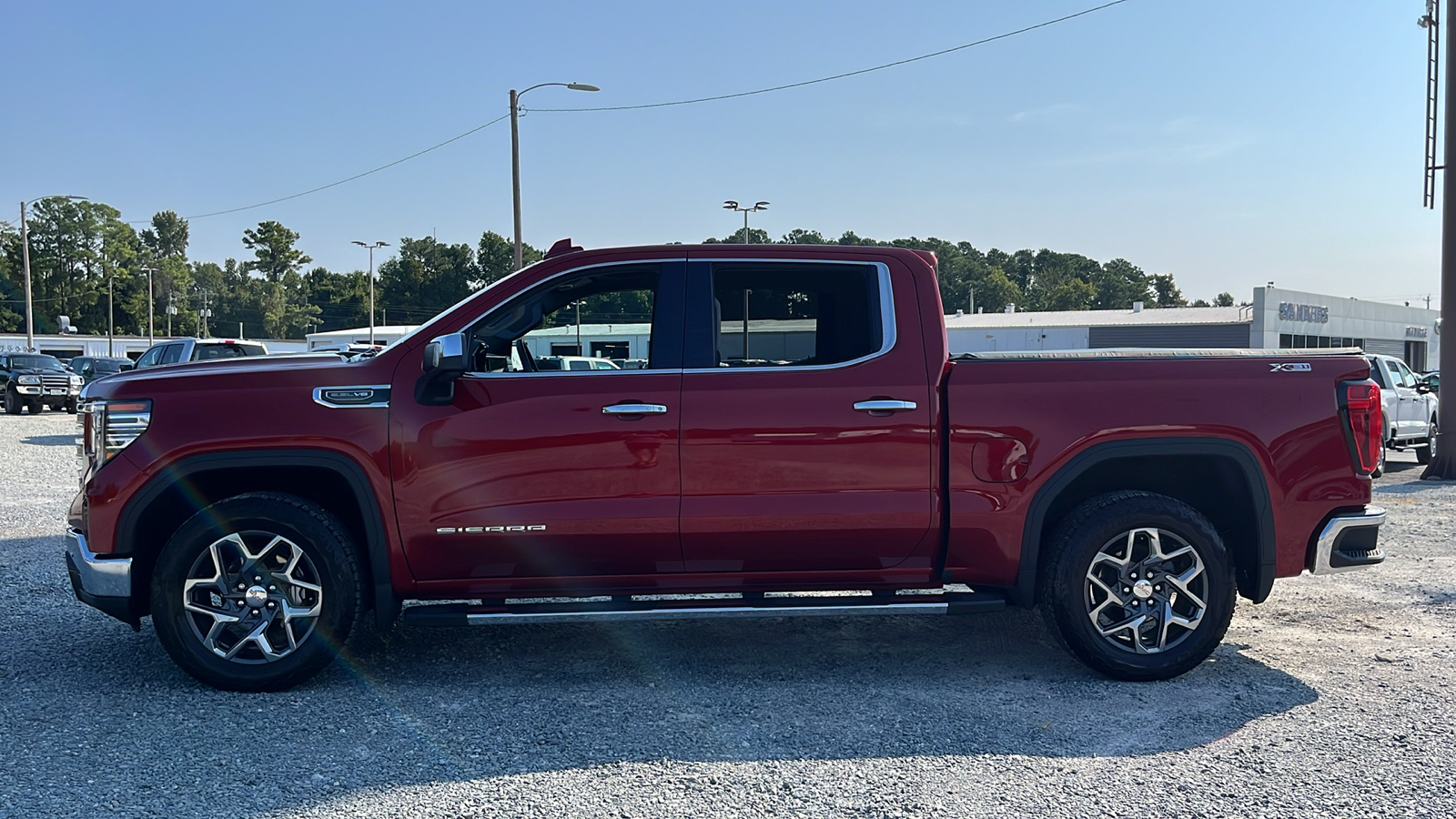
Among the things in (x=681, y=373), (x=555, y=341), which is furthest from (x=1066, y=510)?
(x=555, y=341)

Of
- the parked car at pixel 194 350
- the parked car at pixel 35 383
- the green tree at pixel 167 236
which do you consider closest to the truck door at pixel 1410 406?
the parked car at pixel 194 350

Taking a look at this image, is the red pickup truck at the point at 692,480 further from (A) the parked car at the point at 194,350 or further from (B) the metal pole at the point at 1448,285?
(A) the parked car at the point at 194,350

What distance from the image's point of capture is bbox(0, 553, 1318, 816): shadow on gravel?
13.0 feet

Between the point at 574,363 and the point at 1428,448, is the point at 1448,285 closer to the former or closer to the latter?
the point at 1428,448

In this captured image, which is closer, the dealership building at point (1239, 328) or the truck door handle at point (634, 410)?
the truck door handle at point (634, 410)

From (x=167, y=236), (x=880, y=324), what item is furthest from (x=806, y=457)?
(x=167, y=236)

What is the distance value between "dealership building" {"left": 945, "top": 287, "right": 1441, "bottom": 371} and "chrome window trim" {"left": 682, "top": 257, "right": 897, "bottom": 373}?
43.2 m

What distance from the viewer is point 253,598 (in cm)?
473

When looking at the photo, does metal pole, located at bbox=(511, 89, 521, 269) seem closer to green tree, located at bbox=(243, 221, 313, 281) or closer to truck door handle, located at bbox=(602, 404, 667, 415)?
truck door handle, located at bbox=(602, 404, 667, 415)

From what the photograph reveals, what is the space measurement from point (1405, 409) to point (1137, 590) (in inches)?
573

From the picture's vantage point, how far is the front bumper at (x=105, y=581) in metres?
4.67

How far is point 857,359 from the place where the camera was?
4914 millimetres

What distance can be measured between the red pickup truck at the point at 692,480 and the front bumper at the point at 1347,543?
12 mm

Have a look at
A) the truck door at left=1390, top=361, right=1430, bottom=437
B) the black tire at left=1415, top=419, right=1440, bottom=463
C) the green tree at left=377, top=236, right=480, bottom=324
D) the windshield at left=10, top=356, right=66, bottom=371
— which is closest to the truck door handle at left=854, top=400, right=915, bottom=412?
the truck door at left=1390, top=361, right=1430, bottom=437
